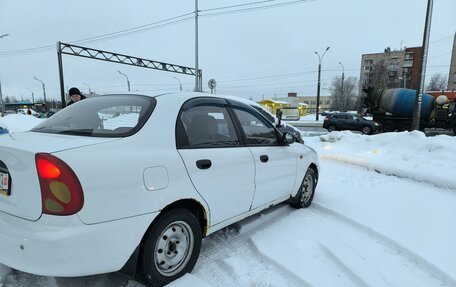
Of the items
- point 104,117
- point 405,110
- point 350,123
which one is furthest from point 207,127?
point 405,110

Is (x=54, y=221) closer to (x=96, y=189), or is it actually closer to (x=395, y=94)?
(x=96, y=189)

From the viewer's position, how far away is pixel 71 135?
7.47 ft

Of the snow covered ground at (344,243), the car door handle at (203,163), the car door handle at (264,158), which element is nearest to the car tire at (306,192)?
the snow covered ground at (344,243)

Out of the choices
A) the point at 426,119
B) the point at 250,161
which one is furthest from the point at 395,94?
the point at 250,161

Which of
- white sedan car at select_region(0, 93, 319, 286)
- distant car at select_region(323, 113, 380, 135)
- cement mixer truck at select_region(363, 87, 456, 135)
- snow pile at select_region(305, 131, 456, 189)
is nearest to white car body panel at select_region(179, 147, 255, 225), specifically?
white sedan car at select_region(0, 93, 319, 286)

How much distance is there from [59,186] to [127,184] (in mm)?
397

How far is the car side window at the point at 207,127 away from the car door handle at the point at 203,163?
15 centimetres

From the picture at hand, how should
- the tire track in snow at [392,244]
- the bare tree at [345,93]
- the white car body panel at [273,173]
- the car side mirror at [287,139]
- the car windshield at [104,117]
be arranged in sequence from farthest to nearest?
the bare tree at [345,93]
the car side mirror at [287,139]
the white car body panel at [273,173]
the tire track in snow at [392,244]
the car windshield at [104,117]

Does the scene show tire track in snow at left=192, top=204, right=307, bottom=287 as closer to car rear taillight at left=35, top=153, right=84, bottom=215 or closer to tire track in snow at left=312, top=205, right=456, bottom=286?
tire track in snow at left=312, top=205, right=456, bottom=286

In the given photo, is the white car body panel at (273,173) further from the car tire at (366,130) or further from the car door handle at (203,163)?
the car tire at (366,130)

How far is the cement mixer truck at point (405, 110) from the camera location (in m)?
19.5

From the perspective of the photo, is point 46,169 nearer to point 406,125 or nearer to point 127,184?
point 127,184

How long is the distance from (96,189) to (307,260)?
6.78ft

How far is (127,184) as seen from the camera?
1970 mm
